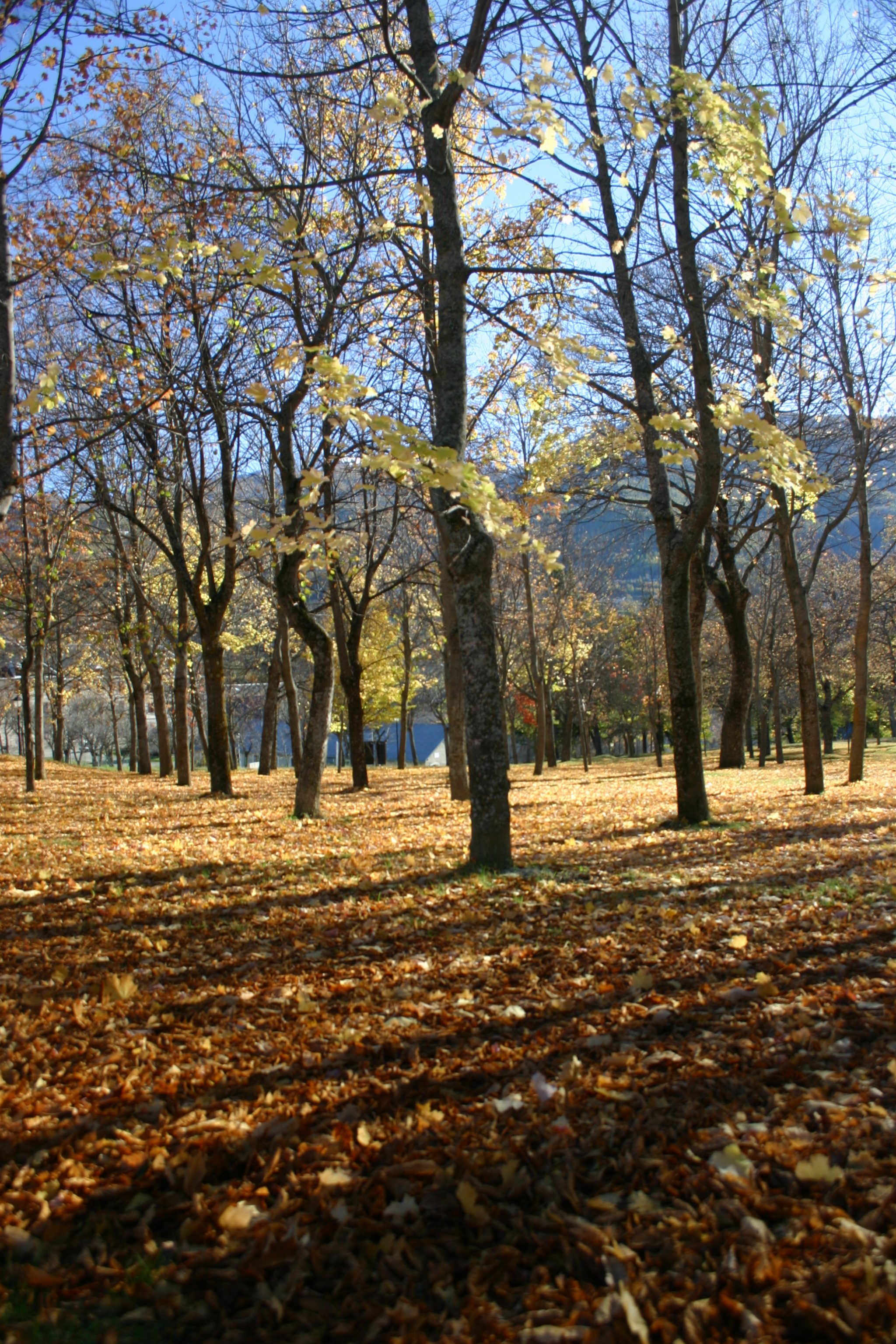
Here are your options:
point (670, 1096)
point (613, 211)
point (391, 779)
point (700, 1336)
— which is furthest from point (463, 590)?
point (391, 779)

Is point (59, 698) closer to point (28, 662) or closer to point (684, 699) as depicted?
point (28, 662)

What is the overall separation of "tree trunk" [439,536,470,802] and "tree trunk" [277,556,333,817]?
258cm

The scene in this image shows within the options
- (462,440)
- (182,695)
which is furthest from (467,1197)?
(182,695)

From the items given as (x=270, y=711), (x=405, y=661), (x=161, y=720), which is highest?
(x=405, y=661)

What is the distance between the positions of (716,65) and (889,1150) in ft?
32.4

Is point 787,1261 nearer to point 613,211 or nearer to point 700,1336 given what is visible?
point 700,1336

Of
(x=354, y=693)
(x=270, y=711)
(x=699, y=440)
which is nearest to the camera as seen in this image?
(x=699, y=440)

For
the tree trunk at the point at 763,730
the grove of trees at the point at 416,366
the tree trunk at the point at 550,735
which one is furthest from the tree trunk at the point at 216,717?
the tree trunk at the point at 763,730

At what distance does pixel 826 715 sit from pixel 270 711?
94.5 feet

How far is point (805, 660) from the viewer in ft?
44.3

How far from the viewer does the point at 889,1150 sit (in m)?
→ 2.31

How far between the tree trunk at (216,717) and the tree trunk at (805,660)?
1050 cm

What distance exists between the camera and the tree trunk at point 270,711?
23.3m

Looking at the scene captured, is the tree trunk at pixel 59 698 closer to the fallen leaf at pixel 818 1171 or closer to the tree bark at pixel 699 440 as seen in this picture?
the tree bark at pixel 699 440
